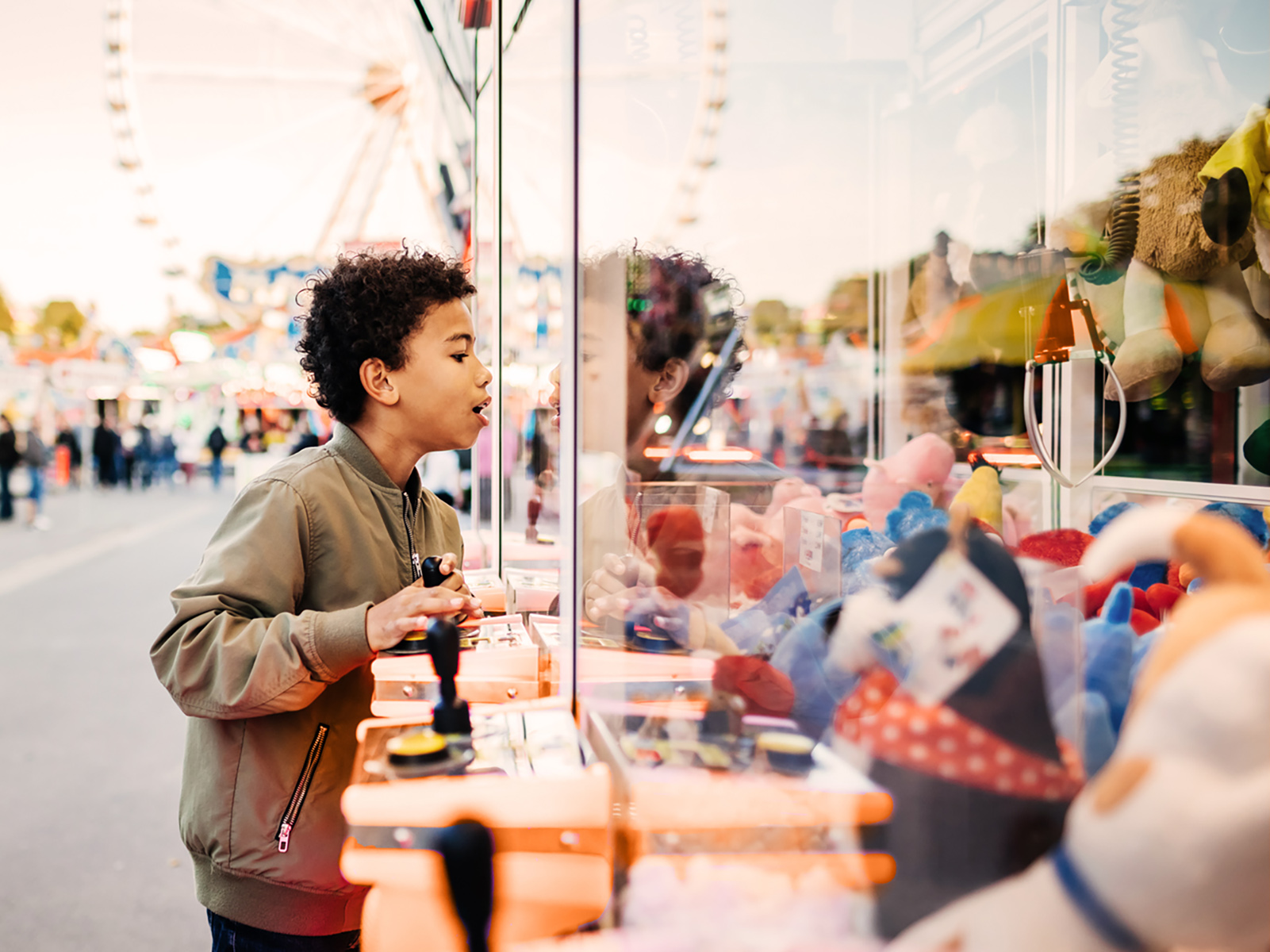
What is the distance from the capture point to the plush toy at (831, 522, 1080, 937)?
15.7 inches

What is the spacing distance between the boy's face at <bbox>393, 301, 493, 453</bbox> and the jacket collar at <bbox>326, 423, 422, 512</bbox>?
0.22 ft

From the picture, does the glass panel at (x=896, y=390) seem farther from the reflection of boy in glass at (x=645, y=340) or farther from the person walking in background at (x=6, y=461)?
the person walking in background at (x=6, y=461)

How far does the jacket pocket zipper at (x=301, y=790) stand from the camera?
3.26 feet

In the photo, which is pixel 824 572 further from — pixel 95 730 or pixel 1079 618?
pixel 95 730

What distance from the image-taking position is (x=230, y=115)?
7.29m

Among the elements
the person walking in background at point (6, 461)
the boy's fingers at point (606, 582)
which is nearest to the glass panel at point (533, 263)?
the boy's fingers at point (606, 582)

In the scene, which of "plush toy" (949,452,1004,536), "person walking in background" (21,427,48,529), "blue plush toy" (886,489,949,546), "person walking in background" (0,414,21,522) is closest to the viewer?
"blue plush toy" (886,489,949,546)

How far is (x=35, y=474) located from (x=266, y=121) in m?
5.89

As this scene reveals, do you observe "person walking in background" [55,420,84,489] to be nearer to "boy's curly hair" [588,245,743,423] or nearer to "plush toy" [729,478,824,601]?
"boy's curly hair" [588,245,743,423]

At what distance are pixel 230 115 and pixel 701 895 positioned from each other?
840cm

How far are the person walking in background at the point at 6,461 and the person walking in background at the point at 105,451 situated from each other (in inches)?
136

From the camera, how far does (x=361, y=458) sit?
118 cm

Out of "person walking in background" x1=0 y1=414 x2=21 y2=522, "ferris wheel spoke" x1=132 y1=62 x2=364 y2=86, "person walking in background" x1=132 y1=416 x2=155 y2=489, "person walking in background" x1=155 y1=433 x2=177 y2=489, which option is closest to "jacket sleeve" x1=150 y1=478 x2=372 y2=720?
"ferris wheel spoke" x1=132 y1=62 x2=364 y2=86

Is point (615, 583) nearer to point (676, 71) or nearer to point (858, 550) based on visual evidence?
point (858, 550)
